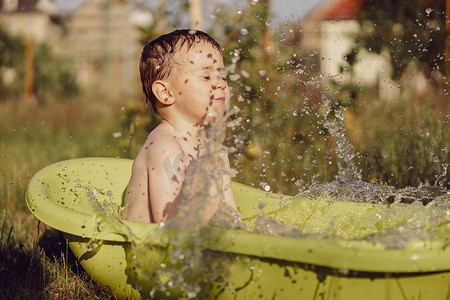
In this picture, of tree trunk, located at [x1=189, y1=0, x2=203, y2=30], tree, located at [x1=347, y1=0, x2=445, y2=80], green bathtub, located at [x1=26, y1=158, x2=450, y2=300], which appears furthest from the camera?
tree, located at [x1=347, y1=0, x2=445, y2=80]

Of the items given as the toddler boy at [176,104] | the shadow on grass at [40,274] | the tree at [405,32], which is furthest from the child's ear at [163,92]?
the tree at [405,32]

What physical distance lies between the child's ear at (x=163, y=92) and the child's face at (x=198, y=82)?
23 millimetres

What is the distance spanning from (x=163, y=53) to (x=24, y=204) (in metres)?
1.41

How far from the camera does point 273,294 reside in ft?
5.09

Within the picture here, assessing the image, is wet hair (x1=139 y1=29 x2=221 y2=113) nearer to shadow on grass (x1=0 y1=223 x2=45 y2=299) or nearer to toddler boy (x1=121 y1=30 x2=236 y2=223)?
toddler boy (x1=121 y1=30 x2=236 y2=223)

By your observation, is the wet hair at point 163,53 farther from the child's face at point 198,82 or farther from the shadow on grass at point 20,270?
the shadow on grass at point 20,270

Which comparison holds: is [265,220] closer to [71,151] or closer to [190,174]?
[190,174]

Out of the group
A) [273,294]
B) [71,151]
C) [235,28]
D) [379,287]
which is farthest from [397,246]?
[71,151]

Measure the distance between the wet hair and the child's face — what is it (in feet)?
0.09

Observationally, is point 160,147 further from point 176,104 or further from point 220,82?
point 220,82

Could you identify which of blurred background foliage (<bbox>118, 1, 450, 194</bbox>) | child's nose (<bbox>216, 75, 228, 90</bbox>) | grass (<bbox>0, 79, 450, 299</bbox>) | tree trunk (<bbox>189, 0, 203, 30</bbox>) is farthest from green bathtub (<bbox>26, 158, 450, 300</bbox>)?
tree trunk (<bbox>189, 0, 203, 30</bbox>)

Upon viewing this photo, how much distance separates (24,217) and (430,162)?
7.68 feet

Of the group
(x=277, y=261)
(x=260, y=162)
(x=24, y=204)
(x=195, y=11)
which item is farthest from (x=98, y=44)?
(x=277, y=261)

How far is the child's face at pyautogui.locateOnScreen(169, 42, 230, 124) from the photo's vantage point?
213cm
